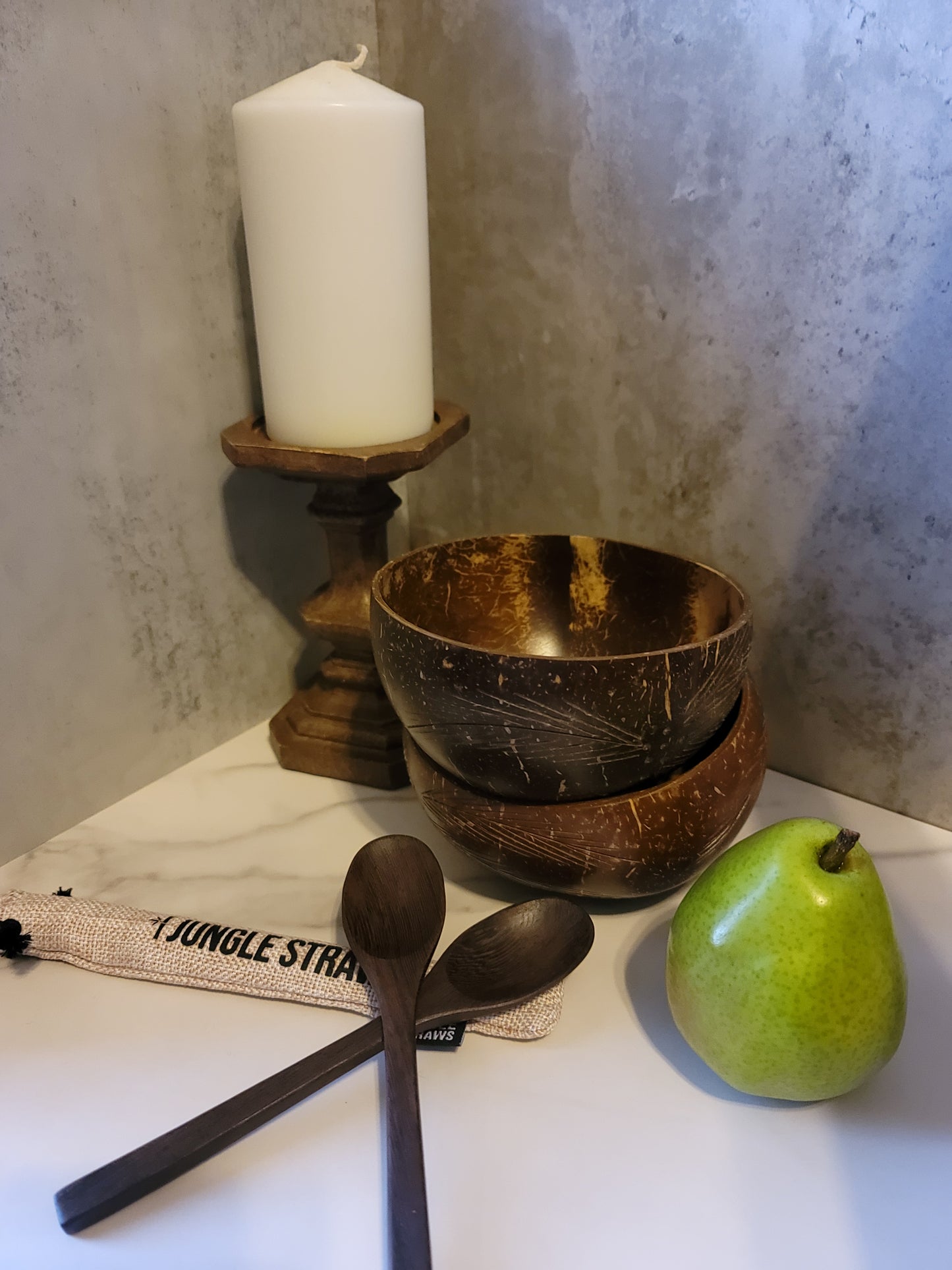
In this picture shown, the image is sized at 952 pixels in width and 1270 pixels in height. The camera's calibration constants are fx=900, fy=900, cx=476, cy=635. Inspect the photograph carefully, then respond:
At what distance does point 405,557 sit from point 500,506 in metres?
0.19

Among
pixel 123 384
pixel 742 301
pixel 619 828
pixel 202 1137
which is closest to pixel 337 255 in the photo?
pixel 123 384

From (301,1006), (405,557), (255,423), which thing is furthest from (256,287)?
(301,1006)

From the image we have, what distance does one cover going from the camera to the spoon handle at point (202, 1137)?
0.38 m

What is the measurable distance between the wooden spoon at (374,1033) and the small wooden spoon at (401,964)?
11mm

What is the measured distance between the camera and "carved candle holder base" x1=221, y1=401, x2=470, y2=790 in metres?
0.61

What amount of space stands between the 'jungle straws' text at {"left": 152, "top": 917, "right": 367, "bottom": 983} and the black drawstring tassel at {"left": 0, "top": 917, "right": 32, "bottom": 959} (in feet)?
0.24

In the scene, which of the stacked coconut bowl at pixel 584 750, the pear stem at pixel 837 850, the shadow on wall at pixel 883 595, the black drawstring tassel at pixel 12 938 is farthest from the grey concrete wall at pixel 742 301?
the black drawstring tassel at pixel 12 938

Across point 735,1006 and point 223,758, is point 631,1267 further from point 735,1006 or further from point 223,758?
point 223,758

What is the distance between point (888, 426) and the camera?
0.58 meters

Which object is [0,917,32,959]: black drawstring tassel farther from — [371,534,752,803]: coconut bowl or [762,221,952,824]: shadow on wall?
[762,221,952,824]: shadow on wall

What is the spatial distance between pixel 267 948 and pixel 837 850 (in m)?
0.31

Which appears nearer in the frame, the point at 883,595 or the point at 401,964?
the point at 401,964

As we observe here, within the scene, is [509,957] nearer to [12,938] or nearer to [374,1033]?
[374,1033]

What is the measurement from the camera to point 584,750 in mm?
474
